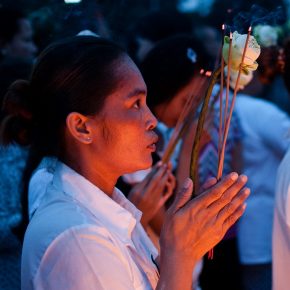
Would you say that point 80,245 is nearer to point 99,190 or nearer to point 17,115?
point 99,190

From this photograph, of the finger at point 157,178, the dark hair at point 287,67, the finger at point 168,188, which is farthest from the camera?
the finger at point 168,188

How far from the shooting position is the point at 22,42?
348 cm

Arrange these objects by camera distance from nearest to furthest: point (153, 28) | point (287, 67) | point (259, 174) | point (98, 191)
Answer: point (98, 191) → point (287, 67) → point (259, 174) → point (153, 28)

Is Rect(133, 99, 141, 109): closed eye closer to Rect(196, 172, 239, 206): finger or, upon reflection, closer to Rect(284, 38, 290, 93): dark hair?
Rect(196, 172, 239, 206): finger

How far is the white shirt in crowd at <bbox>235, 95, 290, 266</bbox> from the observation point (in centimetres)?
321

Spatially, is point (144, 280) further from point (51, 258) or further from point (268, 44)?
point (268, 44)

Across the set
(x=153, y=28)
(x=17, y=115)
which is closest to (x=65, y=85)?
(x=17, y=115)

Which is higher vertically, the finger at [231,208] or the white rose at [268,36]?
the white rose at [268,36]

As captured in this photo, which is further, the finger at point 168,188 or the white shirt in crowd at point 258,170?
the white shirt in crowd at point 258,170

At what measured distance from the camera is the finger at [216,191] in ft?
4.19

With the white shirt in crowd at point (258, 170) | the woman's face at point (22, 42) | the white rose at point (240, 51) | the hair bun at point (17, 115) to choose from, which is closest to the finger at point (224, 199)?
the white rose at point (240, 51)

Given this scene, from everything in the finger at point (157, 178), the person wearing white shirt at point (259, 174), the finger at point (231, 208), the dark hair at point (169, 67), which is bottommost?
the person wearing white shirt at point (259, 174)

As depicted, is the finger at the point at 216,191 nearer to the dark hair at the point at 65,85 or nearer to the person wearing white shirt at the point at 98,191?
the person wearing white shirt at the point at 98,191

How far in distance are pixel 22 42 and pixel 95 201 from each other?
2274mm
